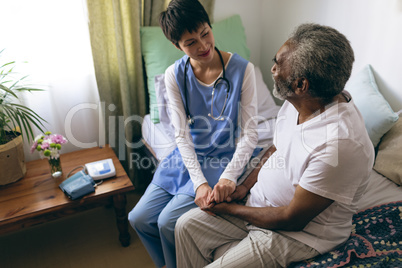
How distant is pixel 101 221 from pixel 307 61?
5.46ft

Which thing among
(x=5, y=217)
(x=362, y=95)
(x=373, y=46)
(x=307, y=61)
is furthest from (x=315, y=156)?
(x=5, y=217)

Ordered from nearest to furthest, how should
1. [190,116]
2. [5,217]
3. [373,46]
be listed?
[5,217], [190,116], [373,46]

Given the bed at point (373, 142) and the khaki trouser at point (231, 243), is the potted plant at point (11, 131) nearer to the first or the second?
the bed at point (373, 142)

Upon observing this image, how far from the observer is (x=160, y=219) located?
142 centimetres

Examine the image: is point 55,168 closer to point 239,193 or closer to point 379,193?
point 239,193

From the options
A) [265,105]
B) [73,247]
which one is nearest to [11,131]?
[73,247]

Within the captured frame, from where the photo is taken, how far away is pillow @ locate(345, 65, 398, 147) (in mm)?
1490

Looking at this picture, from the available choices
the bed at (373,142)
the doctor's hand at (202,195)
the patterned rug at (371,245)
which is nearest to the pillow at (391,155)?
the bed at (373,142)

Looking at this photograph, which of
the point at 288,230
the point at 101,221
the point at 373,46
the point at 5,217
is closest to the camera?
the point at 288,230

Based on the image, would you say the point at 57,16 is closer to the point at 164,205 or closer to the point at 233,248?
the point at 164,205

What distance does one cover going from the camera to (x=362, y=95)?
1610 millimetres

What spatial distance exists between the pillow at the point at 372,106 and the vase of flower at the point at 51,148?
1.56 m

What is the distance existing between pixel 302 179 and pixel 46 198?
1.25 metres

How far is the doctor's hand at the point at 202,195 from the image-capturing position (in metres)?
1.34
